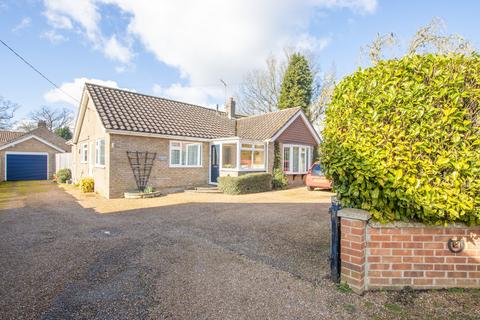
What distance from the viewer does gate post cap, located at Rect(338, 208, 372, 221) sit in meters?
2.88

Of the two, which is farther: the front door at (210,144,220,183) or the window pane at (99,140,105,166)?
the front door at (210,144,220,183)

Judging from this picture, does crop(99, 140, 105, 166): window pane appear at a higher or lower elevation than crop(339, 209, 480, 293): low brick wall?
higher

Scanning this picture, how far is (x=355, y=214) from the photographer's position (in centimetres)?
294

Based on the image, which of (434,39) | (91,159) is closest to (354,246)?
(434,39)

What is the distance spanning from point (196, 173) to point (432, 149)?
1209 centimetres

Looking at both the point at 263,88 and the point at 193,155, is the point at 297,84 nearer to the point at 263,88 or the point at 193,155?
the point at 263,88

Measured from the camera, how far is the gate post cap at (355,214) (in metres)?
2.88

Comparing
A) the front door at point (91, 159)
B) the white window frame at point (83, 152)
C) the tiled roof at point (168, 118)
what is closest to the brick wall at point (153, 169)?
the tiled roof at point (168, 118)

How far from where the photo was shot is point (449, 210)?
8.78ft

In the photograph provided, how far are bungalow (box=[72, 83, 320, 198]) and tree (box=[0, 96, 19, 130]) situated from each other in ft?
81.3

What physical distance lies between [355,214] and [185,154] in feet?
38.0

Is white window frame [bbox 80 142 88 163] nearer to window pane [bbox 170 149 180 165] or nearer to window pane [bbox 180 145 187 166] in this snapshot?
window pane [bbox 170 149 180 165]

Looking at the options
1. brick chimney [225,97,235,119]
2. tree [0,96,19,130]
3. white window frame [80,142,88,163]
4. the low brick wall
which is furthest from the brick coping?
tree [0,96,19,130]

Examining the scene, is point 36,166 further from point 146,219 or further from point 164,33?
point 146,219
